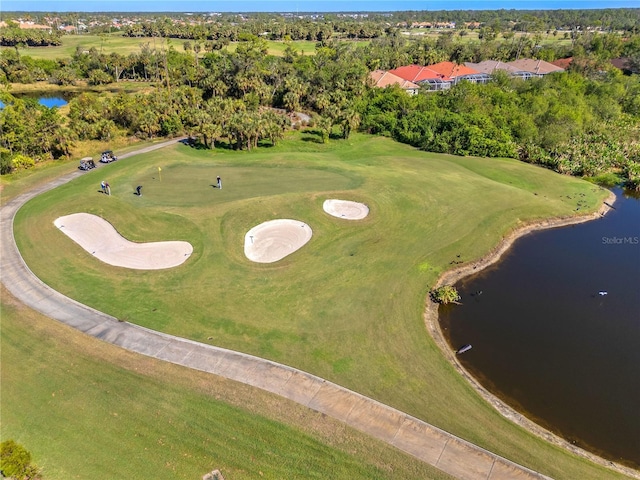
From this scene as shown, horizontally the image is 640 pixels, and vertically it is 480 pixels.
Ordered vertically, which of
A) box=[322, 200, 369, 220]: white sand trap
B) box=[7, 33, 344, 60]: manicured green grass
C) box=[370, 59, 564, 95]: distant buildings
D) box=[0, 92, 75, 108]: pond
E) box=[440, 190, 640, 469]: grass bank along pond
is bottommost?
box=[440, 190, 640, 469]: grass bank along pond

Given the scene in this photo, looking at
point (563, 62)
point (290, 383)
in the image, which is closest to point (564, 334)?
point (290, 383)

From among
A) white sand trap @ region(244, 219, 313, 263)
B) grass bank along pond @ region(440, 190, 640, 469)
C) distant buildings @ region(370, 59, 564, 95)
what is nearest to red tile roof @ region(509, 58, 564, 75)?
distant buildings @ region(370, 59, 564, 95)

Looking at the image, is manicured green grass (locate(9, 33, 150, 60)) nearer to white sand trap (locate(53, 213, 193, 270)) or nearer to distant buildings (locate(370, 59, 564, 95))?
distant buildings (locate(370, 59, 564, 95))

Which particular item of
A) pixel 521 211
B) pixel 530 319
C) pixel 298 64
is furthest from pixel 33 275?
pixel 298 64

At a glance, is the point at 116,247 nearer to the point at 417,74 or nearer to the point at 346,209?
the point at 346,209

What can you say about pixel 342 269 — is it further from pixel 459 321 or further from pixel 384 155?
pixel 384 155

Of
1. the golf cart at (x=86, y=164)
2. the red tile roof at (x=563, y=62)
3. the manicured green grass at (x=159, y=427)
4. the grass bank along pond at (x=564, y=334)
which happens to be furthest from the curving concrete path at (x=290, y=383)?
the red tile roof at (x=563, y=62)
